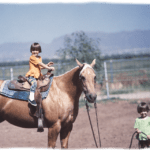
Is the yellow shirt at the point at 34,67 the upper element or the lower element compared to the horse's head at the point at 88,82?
upper

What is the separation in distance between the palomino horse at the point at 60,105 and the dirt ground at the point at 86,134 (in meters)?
1.79

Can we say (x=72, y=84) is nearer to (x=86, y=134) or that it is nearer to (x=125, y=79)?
(x=86, y=134)

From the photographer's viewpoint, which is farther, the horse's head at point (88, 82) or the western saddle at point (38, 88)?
the western saddle at point (38, 88)

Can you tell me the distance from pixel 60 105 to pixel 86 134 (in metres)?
3.05

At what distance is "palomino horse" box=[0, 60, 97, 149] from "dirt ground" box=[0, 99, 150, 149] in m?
1.79

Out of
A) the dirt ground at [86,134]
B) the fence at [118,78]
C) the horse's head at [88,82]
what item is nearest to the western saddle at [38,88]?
the horse's head at [88,82]

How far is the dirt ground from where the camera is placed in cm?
533

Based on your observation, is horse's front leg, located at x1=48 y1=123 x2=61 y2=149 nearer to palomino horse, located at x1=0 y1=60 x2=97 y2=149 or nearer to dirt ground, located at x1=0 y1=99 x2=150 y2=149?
palomino horse, located at x1=0 y1=60 x2=97 y2=149

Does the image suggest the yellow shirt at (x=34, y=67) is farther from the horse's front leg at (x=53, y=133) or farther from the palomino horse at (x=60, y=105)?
the horse's front leg at (x=53, y=133)

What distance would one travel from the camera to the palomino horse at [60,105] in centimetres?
341

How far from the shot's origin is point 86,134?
624 cm

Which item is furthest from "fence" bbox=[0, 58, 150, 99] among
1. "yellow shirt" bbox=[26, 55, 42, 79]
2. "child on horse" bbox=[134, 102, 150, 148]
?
"child on horse" bbox=[134, 102, 150, 148]

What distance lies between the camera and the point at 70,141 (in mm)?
5703

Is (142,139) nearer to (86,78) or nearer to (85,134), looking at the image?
(86,78)
